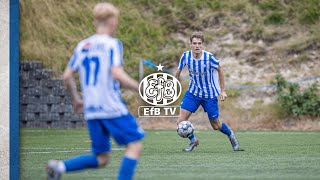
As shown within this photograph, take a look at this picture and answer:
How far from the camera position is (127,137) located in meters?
6.28

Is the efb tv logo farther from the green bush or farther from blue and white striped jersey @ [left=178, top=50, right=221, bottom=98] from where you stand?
blue and white striped jersey @ [left=178, top=50, right=221, bottom=98]

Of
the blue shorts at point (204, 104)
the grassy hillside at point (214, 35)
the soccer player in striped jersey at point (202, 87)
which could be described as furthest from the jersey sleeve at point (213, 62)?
the grassy hillside at point (214, 35)

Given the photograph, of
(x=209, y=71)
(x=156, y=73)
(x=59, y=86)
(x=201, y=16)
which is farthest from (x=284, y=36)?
(x=209, y=71)

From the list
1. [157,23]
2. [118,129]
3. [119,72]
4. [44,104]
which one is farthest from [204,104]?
[157,23]

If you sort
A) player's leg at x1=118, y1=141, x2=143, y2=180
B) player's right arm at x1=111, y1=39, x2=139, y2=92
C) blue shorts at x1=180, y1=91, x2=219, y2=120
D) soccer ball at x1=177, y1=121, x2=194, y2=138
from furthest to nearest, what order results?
blue shorts at x1=180, y1=91, x2=219, y2=120, soccer ball at x1=177, y1=121, x2=194, y2=138, player's leg at x1=118, y1=141, x2=143, y2=180, player's right arm at x1=111, y1=39, x2=139, y2=92

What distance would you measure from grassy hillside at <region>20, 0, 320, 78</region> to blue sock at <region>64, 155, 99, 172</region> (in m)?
14.4

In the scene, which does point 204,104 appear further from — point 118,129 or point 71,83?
point 118,129

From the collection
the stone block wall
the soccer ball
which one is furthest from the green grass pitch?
the stone block wall

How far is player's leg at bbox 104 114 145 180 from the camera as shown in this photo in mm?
6250

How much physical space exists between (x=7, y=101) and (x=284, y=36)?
16199 mm

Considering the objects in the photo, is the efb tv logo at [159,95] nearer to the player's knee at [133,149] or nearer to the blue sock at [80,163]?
the blue sock at [80,163]

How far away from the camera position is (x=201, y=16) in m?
24.0

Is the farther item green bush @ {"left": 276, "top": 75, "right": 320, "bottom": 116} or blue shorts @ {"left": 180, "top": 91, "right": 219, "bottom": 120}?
green bush @ {"left": 276, "top": 75, "right": 320, "bottom": 116}

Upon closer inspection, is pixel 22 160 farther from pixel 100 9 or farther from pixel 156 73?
pixel 156 73
